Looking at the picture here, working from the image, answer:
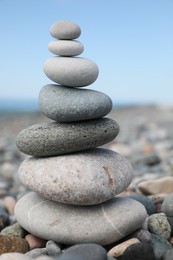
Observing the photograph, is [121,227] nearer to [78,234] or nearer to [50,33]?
[78,234]

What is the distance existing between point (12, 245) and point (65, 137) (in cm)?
151

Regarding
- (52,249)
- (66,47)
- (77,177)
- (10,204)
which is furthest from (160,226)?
(10,204)

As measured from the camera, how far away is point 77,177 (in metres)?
5.29

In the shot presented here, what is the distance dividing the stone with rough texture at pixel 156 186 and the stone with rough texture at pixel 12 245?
316 cm

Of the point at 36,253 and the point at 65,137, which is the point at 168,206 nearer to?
the point at 65,137

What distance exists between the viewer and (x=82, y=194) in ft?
17.3

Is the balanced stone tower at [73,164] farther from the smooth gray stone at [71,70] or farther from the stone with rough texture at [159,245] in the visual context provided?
the stone with rough texture at [159,245]

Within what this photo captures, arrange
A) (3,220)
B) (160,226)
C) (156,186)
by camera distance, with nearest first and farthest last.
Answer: (160,226) → (3,220) → (156,186)

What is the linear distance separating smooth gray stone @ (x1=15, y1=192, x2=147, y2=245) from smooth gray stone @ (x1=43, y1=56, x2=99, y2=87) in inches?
65.4

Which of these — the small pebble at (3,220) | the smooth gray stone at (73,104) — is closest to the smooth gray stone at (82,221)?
the small pebble at (3,220)

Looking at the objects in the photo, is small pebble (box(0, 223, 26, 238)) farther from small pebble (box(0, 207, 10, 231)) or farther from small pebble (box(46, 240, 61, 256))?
small pebble (box(46, 240, 61, 256))

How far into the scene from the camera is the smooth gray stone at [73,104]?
545 cm

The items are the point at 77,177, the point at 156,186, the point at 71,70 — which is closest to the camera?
the point at 77,177

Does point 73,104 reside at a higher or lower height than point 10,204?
higher
